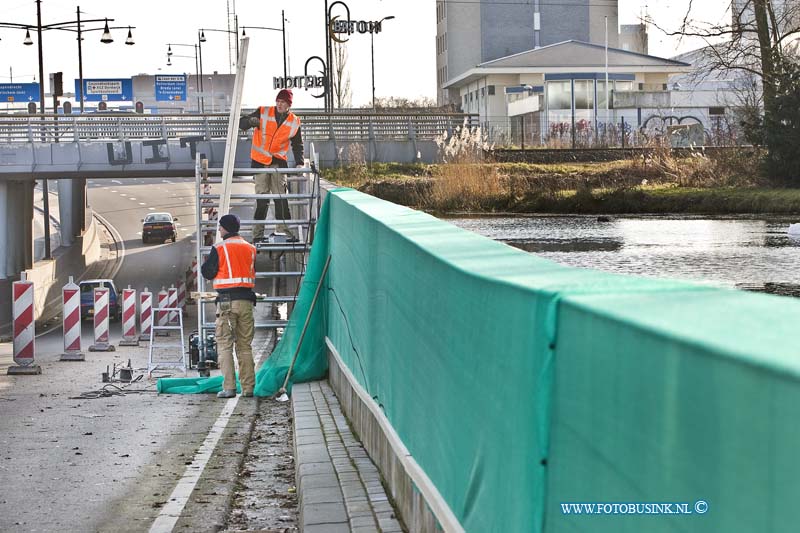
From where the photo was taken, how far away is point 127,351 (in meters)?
27.9

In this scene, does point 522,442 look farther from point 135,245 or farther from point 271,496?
point 135,245

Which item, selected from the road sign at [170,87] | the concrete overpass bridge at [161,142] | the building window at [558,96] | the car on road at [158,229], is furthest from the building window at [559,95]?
the road sign at [170,87]

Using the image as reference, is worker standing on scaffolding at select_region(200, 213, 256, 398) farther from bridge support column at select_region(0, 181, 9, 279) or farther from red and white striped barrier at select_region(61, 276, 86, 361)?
bridge support column at select_region(0, 181, 9, 279)

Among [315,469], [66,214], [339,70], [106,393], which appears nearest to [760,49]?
[106,393]

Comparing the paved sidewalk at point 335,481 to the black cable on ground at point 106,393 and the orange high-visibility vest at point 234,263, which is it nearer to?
the orange high-visibility vest at point 234,263

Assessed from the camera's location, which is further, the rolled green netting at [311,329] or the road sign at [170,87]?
the road sign at [170,87]

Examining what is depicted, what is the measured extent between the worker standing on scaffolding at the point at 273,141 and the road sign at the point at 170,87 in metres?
95.8

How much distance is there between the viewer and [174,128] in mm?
42250

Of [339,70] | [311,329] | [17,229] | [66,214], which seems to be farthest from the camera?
[339,70]

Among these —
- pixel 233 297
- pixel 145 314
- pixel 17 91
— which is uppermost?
pixel 17 91

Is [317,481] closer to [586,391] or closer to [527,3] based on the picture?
[586,391]

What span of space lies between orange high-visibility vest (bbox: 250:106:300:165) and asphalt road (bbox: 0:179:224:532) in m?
3.57

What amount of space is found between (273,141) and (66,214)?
4873 centimetres

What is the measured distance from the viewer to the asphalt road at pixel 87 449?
874 centimetres
